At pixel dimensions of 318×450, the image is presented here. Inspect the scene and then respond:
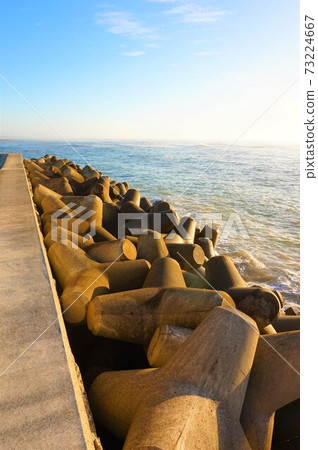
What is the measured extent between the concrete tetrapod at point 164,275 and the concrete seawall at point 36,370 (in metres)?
0.77

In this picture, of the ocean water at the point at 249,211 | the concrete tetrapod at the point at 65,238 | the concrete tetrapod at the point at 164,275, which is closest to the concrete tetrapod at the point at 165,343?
the concrete tetrapod at the point at 164,275

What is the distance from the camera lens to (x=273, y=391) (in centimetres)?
182

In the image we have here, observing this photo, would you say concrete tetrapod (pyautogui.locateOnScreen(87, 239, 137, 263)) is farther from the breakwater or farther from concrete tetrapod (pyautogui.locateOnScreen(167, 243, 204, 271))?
concrete tetrapod (pyautogui.locateOnScreen(167, 243, 204, 271))

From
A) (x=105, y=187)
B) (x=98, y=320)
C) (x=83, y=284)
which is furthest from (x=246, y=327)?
(x=105, y=187)

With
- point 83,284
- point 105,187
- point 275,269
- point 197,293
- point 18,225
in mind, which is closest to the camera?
point 197,293

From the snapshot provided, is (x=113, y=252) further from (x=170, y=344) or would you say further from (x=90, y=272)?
(x=170, y=344)

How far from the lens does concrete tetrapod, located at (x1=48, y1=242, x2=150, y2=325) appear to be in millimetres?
2771

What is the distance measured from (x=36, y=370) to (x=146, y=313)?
90 cm

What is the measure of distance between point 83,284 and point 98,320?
0.46 meters

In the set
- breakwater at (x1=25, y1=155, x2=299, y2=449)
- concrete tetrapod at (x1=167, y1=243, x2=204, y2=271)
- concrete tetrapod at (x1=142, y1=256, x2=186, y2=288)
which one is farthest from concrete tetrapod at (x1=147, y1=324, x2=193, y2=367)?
concrete tetrapod at (x1=167, y1=243, x2=204, y2=271)

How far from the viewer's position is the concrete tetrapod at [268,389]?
5.70ft

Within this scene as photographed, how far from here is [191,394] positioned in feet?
5.16

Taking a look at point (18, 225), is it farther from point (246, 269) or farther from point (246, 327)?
point (246, 269)

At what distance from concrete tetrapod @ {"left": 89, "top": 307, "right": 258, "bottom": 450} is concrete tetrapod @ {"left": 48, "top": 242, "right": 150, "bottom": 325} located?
90 centimetres
